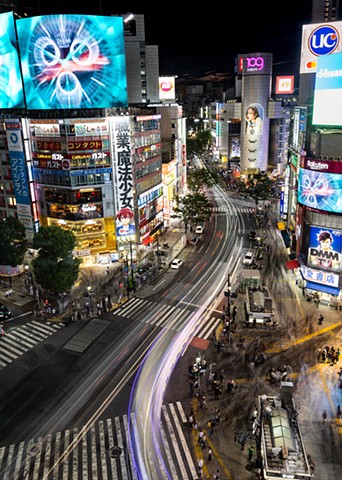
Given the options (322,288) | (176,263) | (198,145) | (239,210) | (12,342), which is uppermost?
(198,145)

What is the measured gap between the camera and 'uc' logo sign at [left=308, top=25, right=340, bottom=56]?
5378cm

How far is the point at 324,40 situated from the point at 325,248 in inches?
1187

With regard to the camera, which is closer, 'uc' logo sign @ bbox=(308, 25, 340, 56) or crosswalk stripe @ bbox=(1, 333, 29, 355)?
crosswalk stripe @ bbox=(1, 333, 29, 355)

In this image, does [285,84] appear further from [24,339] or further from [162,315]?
[24,339]

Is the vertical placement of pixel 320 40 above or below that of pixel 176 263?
above

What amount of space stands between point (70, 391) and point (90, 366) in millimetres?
3519

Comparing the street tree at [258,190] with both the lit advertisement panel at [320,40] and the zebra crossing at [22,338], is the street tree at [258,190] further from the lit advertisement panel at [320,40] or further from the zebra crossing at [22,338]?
the zebra crossing at [22,338]

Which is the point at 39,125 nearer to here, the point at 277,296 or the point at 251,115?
the point at 277,296

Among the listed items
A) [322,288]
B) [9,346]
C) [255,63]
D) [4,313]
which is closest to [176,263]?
[322,288]

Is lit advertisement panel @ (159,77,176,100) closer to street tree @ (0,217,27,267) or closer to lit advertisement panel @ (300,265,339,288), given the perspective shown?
street tree @ (0,217,27,267)

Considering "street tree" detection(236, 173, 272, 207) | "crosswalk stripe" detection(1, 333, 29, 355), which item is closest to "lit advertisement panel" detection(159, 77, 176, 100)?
"street tree" detection(236, 173, 272, 207)

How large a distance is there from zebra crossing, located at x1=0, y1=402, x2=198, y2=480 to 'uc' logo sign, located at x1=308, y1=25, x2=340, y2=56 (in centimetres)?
5162

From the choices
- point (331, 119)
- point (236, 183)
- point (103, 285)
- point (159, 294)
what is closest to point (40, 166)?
point (103, 285)

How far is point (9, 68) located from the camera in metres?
60.9
